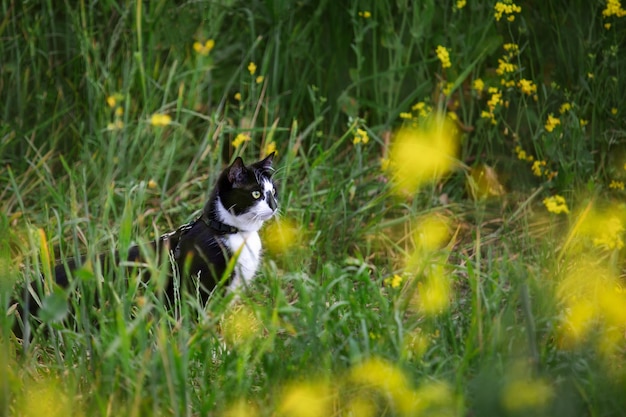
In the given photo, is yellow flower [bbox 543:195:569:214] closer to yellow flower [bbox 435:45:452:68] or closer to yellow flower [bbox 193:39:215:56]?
yellow flower [bbox 435:45:452:68]

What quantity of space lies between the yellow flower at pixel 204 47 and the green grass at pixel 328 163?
0.09 ft

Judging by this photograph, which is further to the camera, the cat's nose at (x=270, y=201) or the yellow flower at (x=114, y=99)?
the yellow flower at (x=114, y=99)

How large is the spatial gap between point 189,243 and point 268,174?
429 mm

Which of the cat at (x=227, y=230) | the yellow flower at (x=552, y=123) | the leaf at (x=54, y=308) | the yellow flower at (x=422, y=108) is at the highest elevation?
the yellow flower at (x=552, y=123)

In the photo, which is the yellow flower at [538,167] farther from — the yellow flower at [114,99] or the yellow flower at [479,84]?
the yellow flower at [114,99]

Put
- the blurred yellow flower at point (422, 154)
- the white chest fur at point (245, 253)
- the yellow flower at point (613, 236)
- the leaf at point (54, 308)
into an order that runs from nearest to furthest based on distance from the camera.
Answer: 1. the leaf at point (54, 308)
2. the yellow flower at point (613, 236)
3. the white chest fur at point (245, 253)
4. the blurred yellow flower at point (422, 154)

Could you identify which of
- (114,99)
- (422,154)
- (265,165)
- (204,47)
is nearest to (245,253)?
(265,165)

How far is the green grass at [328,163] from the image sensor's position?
242 centimetres

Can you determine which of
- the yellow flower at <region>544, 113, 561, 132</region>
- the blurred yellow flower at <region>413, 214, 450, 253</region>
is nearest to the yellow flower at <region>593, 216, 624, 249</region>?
the yellow flower at <region>544, 113, 561, 132</region>

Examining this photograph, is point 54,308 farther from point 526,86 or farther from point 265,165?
point 526,86

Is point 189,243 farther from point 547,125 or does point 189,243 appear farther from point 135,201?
point 547,125

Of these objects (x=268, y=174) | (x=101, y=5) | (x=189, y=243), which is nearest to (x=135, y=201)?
(x=189, y=243)

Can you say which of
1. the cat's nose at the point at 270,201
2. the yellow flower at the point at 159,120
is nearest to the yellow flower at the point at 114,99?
the yellow flower at the point at 159,120

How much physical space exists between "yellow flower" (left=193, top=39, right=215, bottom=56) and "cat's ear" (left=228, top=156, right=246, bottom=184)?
0.83 m
